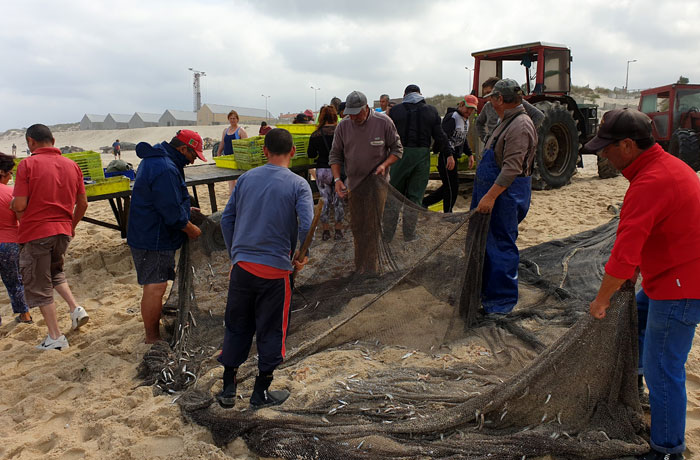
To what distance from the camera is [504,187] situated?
11.6 feet

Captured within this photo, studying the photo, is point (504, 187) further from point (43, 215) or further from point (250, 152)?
point (250, 152)

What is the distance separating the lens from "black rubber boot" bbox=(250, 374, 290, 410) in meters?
2.79

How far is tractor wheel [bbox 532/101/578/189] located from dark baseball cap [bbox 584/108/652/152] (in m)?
7.03

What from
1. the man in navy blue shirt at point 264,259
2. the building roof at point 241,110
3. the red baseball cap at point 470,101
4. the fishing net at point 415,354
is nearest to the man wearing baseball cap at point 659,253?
the fishing net at point 415,354

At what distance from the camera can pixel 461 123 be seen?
6715 millimetres

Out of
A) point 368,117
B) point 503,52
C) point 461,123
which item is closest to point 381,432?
point 368,117

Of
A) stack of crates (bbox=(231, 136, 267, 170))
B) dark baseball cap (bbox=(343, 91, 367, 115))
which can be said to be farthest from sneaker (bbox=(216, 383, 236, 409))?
stack of crates (bbox=(231, 136, 267, 170))

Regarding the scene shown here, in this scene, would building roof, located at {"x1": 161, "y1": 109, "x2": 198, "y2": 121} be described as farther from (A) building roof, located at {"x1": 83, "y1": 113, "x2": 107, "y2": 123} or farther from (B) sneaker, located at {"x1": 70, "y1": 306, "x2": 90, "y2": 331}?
(B) sneaker, located at {"x1": 70, "y1": 306, "x2": 90, "y2": 331}

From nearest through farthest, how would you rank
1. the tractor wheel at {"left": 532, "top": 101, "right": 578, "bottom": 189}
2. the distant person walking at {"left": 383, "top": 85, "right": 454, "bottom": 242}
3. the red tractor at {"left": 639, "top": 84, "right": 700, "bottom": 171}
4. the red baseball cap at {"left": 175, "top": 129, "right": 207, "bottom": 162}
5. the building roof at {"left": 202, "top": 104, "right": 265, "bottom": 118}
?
the red baseball cap at {"left": 175, "top": 129, "right": 207, "bottom": 162}
the distant person walking at {"left": 383, "top": 85, "right": 454, "bottom": 242}
the tractor wheel at {"left": 532, "top": 101, "right": 578, "bottom": 189}
the red tractor at {"left": 639, "top": 84, "right": 700, "bottom": 171}
the building roof at {"left": 202, "top": 104, "right": 265, "bottom": 118}

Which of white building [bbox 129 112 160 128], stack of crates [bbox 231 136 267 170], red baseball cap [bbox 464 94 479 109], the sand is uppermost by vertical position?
white building [bbox 129 112 160 128]

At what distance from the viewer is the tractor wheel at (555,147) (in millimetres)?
9008

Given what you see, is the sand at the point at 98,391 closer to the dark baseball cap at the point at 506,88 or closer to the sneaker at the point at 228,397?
the sneaker at the point at 228,397

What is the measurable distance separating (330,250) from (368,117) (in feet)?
4.30

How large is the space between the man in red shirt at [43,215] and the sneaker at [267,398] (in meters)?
2.01
